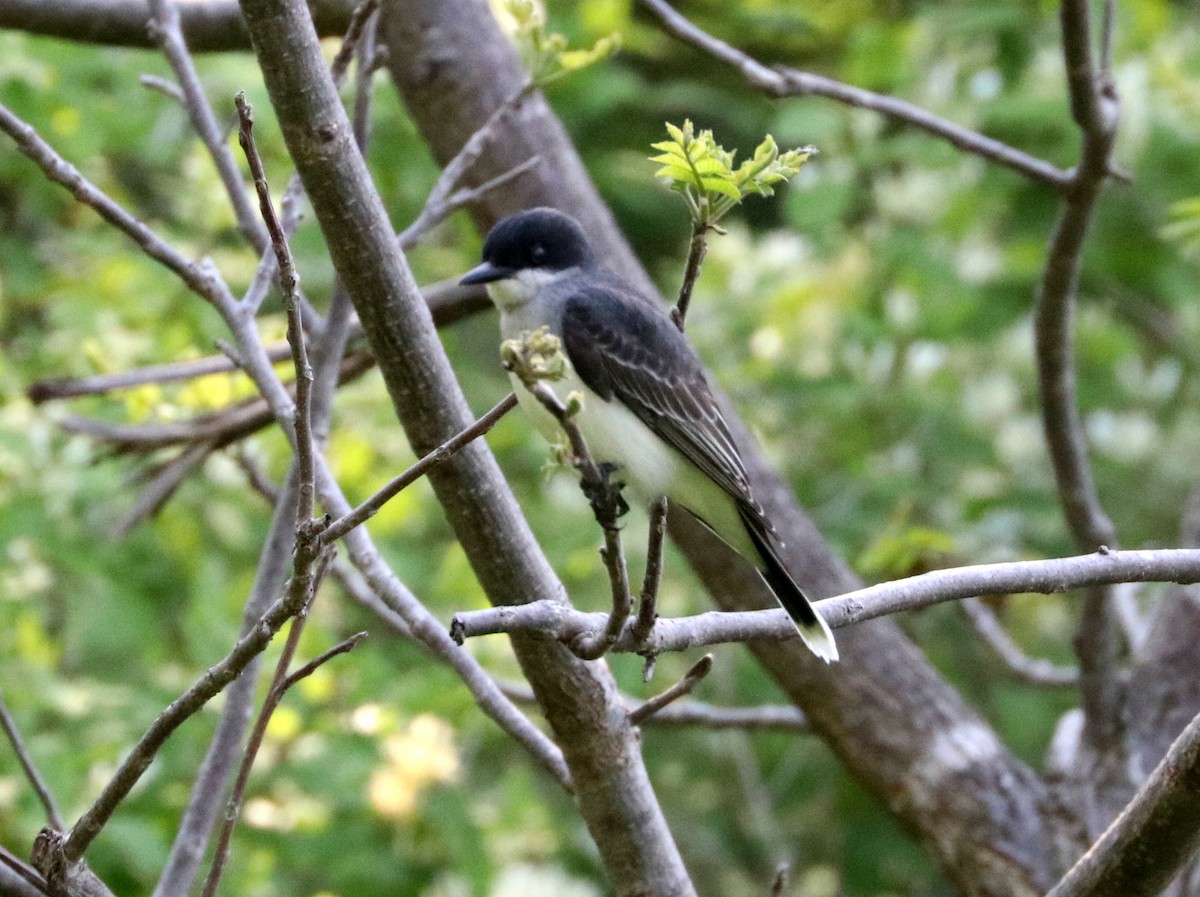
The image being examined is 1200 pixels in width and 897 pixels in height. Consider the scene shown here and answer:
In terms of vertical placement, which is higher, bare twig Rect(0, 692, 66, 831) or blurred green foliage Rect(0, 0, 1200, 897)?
blurred green foliage Rect(0, 0, 1200, 897)

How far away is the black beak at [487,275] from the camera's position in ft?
11.2

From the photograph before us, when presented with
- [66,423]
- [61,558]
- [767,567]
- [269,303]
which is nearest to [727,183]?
[767,567]

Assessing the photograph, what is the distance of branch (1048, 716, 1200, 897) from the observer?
2105 mm

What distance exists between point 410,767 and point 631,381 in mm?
1914

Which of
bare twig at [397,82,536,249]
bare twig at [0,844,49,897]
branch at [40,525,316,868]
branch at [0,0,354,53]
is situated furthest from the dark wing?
bare twig at [0,844,49,897]

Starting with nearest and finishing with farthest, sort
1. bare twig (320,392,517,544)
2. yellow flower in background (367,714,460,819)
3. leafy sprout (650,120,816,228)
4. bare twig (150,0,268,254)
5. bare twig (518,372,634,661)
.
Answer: bare twig (518,372,634,661) → bare twig (320,392,517,544) → leafy sprout (650,120,816,228) → bare twig (150,0,268,254) → yellow flower in background (367,714,460,819)

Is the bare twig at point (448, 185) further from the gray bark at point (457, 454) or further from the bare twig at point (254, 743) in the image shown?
the bare twig at point (254, 743)

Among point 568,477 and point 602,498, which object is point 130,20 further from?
point 568,477

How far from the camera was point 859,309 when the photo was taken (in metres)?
6.10

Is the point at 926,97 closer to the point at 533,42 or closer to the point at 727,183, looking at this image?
the point at 533,42

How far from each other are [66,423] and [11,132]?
→ 1.47m

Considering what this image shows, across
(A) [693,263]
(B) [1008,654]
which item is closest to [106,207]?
(A) [693,263]

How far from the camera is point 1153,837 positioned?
2.17m

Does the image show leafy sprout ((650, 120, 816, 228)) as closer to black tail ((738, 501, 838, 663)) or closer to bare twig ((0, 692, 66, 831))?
black tail ((738, 501, 838, 663))
